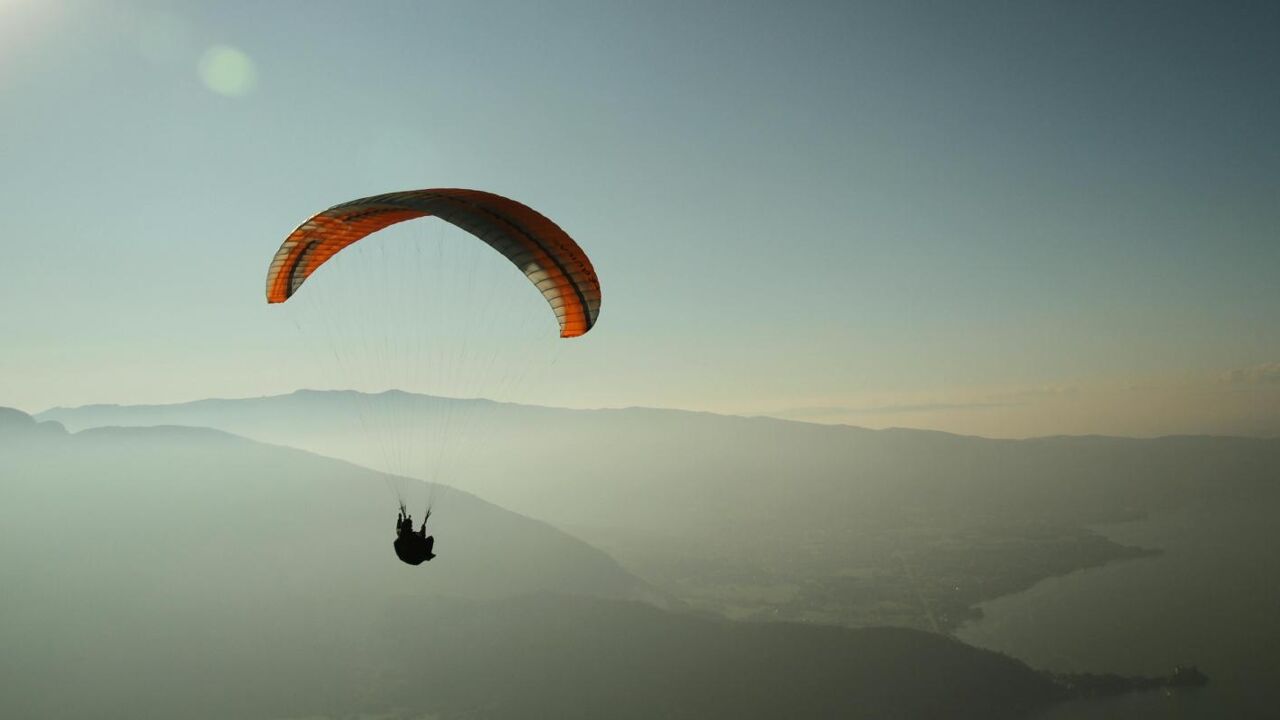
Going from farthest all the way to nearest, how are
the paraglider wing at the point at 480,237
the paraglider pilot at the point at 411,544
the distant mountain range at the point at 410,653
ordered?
the distant mountain range at the point at 410,653
the paraglider wing at the point at 480,237
the paraglider pilot at the point at 411,544

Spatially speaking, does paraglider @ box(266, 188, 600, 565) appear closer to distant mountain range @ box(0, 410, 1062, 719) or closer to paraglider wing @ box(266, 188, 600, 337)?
paraglider wing @ box(266, 188, 600, 337)

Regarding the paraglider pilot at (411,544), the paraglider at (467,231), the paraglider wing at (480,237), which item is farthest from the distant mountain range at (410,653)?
the paraglider wing at (480,237)

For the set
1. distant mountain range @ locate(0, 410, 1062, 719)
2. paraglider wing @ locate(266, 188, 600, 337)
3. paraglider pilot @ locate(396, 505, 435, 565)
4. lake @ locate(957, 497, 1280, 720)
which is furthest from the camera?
lake @ locate(957, 497, 1280, 720)

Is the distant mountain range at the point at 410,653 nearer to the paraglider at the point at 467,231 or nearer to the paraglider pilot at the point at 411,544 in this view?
the paraglider pilot at the point at 411,544

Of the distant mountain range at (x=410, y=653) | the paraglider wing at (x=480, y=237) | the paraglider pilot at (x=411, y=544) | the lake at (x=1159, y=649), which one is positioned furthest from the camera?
the lake at (x=1159, y=649)

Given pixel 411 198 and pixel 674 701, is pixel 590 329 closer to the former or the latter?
pixel 411 198

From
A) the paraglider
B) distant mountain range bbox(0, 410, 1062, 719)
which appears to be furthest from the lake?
the paraglider

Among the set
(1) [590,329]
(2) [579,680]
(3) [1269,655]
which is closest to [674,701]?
(2) [579,680]

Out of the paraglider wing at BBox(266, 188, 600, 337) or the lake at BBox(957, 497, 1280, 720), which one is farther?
the lake at BBox(957, 497, 1280, 720)
